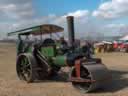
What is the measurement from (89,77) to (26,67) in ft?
10.3

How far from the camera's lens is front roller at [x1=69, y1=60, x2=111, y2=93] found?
9469 mm

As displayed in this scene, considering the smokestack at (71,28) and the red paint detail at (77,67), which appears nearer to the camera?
the red paint detail at (77,67)

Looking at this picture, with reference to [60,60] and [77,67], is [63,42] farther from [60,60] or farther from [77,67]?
[77,67]

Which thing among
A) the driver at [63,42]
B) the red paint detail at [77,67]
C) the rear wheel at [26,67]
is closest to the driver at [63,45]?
the driver at [63,42]

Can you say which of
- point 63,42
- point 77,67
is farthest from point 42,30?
point 77,67

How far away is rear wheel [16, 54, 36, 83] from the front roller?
195cm

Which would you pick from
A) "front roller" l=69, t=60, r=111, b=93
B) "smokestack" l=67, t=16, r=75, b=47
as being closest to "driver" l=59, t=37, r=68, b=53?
"smokestack" l=67, t=16, r=75, b=47

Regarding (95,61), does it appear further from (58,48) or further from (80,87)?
(58,48)

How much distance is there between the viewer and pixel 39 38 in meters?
12.9

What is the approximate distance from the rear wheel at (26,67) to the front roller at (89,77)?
1955mm

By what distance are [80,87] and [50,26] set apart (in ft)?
11.3

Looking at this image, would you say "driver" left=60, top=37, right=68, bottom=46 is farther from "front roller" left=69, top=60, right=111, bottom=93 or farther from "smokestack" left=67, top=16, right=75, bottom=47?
"front roller" left=69, top=60, right=111, bottom=93

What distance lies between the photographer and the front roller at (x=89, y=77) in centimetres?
947

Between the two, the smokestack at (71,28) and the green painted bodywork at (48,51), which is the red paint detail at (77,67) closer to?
the green painted bodywork at (48,51)
